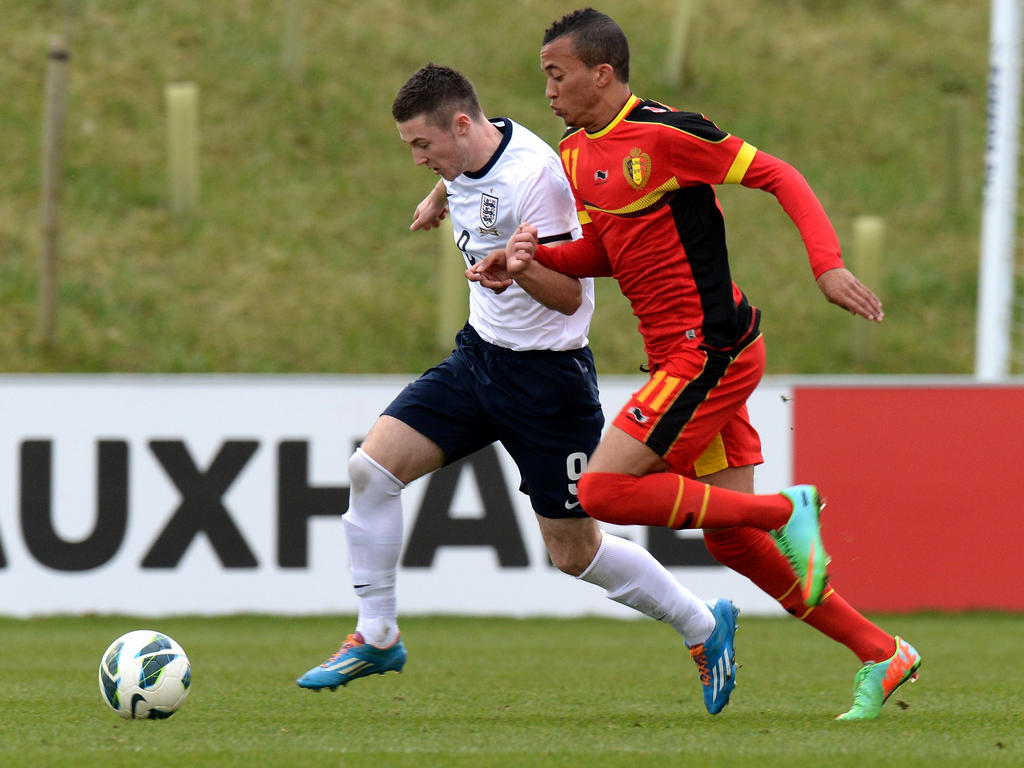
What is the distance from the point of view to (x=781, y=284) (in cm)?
1697

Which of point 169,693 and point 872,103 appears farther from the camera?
point 872,103

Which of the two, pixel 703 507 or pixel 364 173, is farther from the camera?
pixel 364 173

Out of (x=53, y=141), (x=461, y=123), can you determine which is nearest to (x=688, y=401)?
(x=461, y=123)

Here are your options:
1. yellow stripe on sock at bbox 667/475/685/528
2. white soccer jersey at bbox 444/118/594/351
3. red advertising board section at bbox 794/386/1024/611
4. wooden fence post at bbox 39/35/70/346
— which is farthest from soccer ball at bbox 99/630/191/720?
wooden fence post at bbox 39/35/70/346

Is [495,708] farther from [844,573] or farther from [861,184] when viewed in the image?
[861,184]

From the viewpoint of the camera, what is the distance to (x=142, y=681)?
496cm

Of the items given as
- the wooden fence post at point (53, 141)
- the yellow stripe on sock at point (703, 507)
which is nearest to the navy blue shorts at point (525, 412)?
the yellow stripe on sock at point (703, 507)

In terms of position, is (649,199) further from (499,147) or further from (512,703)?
(512,703)

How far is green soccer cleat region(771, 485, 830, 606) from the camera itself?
495cm

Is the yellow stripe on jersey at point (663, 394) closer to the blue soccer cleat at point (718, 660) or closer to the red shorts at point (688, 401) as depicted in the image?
the red shorts at point (688, 401)

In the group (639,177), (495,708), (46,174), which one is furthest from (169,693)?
(46,174)

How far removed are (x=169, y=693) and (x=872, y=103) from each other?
17.6 m

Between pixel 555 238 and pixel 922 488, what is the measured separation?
5.04 metres

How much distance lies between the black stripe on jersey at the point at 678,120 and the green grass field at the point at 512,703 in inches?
74.7
